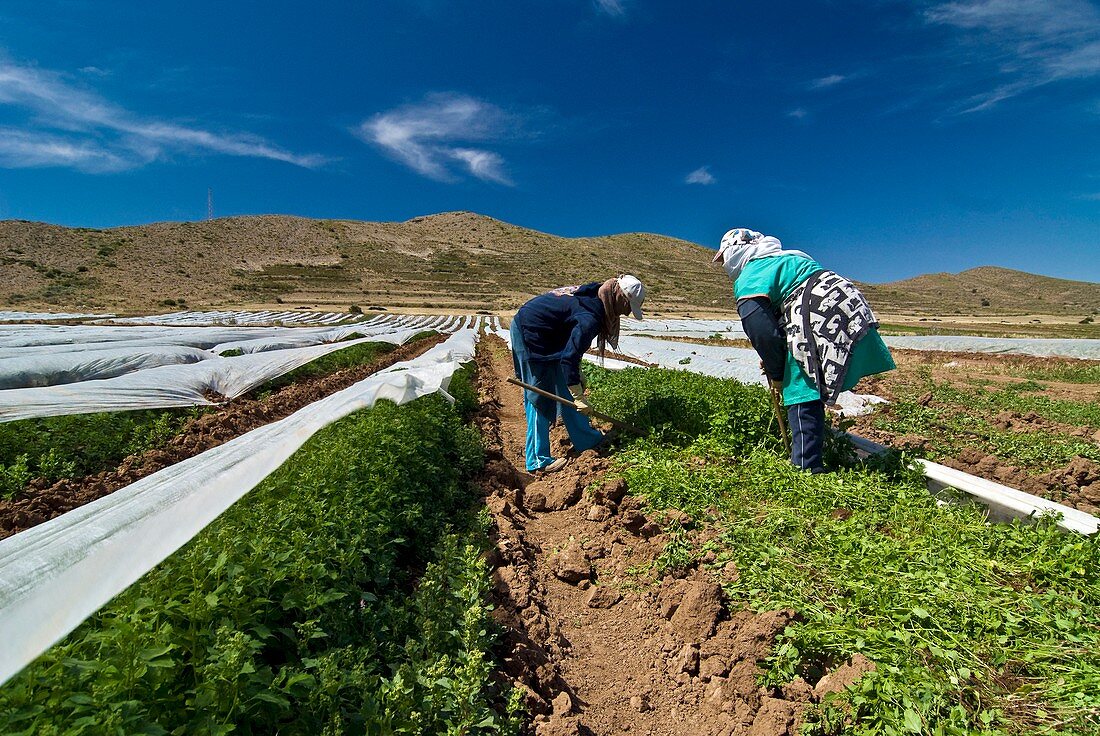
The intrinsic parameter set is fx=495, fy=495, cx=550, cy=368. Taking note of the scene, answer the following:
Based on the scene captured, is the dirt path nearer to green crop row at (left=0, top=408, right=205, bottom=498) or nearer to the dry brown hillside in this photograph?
green crop row at (left=0, top=408, right=205, bottom=498)

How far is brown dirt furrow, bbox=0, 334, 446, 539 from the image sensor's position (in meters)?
3.95

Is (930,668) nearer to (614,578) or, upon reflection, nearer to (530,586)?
(614,578)

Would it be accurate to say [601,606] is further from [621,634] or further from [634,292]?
[634,292]

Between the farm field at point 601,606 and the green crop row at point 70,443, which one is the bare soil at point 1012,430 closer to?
the farm field at point 601,606

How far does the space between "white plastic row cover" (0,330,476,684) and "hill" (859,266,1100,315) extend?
77.4m

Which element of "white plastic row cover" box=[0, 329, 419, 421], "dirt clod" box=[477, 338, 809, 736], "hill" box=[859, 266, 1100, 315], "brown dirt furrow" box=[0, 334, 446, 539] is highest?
"hill" box=[859, 266, 1100, 315]

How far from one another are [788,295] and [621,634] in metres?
2.48

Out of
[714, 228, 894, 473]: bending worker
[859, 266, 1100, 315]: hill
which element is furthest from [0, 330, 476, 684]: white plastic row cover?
[859, 266, 1100, 315]: hill

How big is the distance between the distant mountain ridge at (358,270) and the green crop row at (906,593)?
44.5 m

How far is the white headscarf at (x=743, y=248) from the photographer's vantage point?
146 inches

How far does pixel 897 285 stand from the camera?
105 meters

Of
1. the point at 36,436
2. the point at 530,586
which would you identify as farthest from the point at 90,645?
the point at 36,436

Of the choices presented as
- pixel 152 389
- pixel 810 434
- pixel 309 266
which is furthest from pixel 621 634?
pixel 309 266

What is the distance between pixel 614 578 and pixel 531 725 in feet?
3.46
